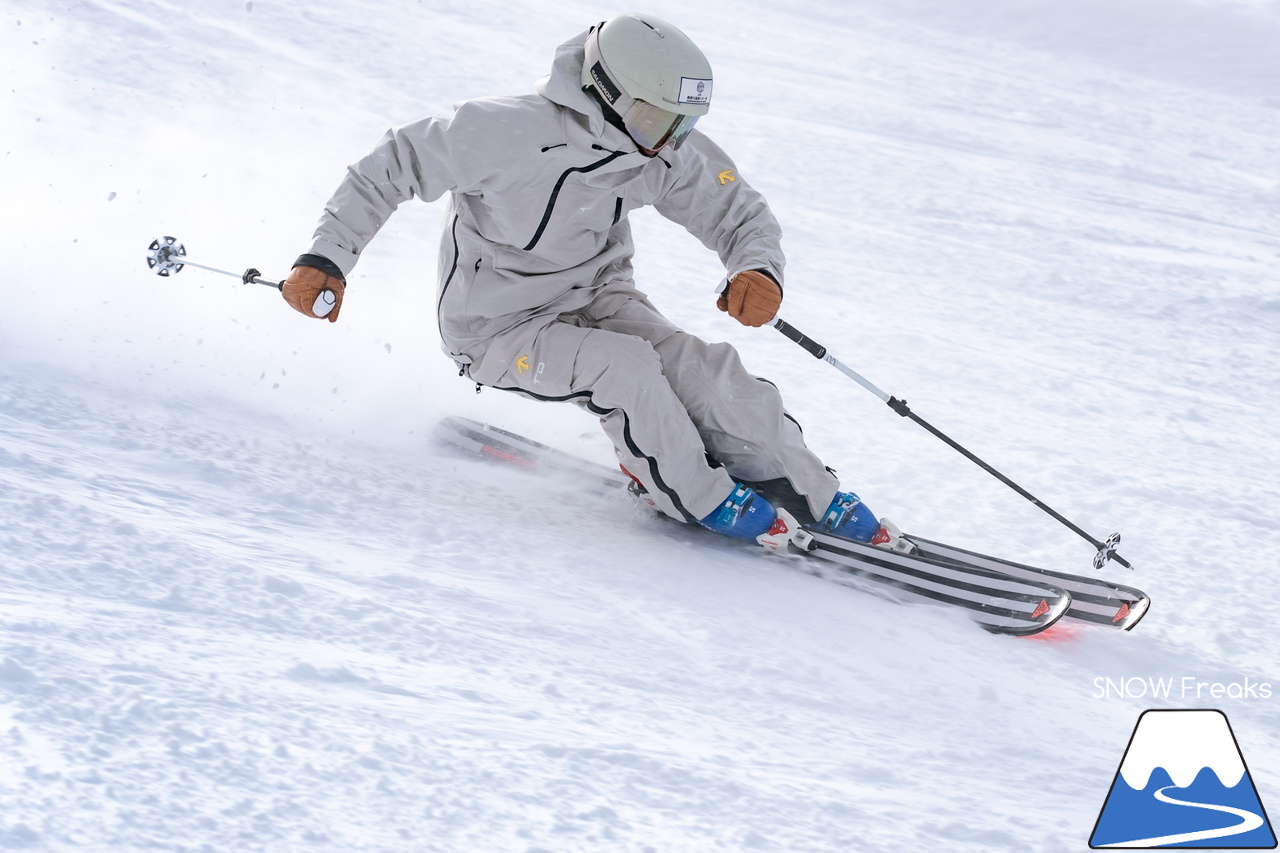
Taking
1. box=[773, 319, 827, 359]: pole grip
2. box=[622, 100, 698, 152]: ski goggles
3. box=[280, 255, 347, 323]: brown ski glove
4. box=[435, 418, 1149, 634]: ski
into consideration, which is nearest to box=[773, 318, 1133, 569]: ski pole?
box=[773, 319, 827, 359]: pole grip

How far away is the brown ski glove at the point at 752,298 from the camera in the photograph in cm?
360

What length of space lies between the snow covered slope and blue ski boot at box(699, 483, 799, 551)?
21 centimetres

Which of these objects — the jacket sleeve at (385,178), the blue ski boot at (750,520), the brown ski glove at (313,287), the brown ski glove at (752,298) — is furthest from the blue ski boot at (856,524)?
the brown ski glove at (313,287)

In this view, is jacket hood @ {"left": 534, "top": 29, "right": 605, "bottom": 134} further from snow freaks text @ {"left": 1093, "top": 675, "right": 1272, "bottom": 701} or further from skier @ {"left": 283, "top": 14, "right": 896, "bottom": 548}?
snow freaks text @ {"left": 1093, "top": 675, "right": 1272, "bottom": 701}

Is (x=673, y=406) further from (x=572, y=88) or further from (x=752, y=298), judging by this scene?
(x=572, y=88)

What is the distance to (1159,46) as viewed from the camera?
52.2 ft

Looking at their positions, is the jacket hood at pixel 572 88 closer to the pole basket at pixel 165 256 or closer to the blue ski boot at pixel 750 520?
the blue ski boot at pixel 750 520

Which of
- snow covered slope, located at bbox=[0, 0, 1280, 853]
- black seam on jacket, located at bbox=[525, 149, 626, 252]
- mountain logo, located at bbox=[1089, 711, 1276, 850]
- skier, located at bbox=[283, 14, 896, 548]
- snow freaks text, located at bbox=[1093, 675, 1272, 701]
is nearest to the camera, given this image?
snow covered slope, located at bbox=[0, 0, 1280, 853]

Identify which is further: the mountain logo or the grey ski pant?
the grey ski pant

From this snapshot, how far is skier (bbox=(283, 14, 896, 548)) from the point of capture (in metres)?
3.28

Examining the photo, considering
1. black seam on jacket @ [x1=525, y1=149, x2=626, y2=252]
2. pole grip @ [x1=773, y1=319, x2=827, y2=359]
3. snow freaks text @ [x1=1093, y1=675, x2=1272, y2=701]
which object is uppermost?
black seam on jacket @ [x1=525, y1=149, x2=626, y2=252]

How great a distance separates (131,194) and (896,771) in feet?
18.4

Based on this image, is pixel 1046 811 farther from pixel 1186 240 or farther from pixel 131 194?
pixel 1186 240

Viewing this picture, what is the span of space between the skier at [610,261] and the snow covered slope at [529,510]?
0.37m
